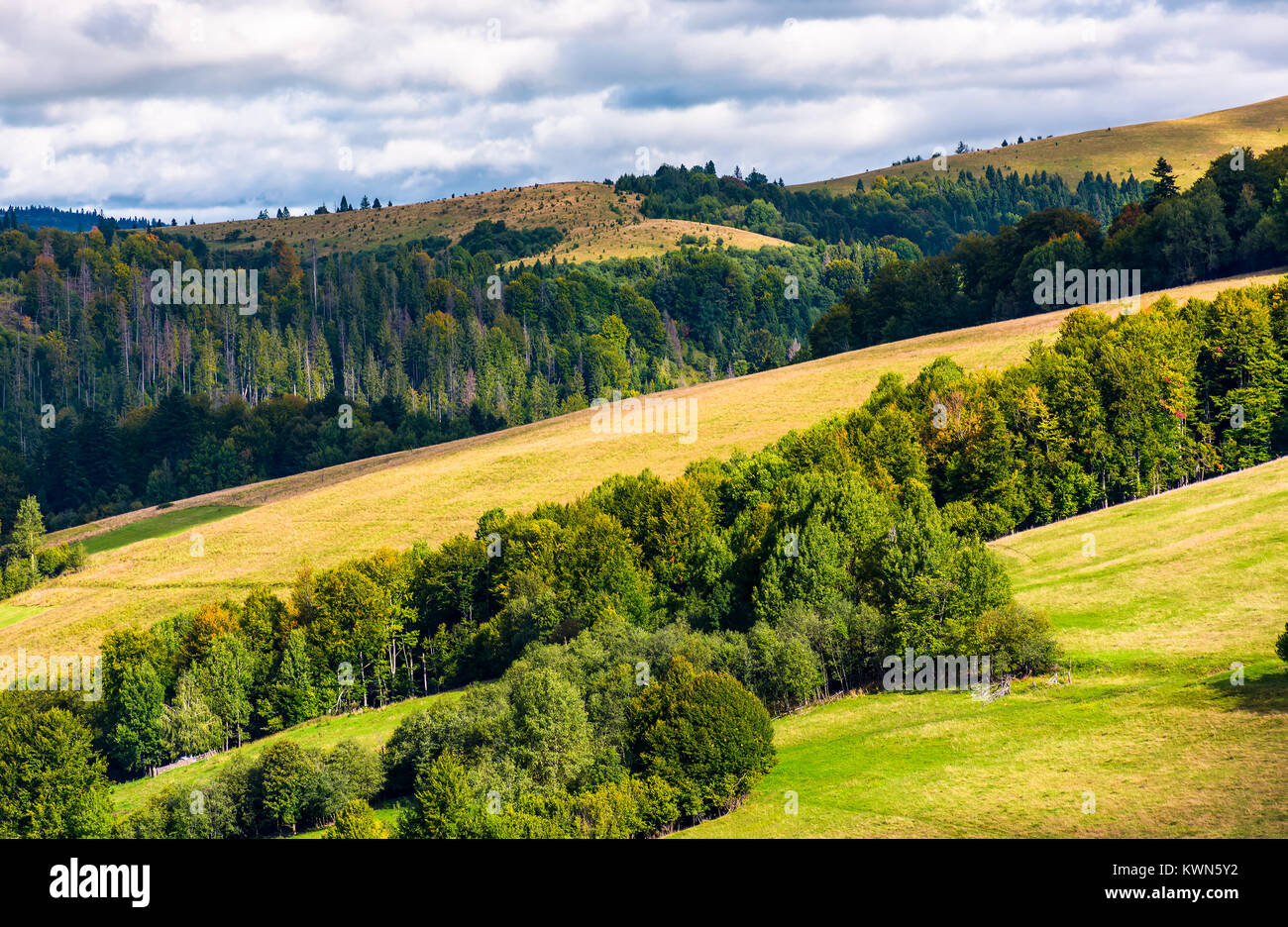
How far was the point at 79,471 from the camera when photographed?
19250 centimetres

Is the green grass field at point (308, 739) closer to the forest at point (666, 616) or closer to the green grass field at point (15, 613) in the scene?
the forest at point (666, 616)

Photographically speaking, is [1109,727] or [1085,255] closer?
[1109,727]

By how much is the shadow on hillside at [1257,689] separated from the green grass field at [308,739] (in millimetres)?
47378

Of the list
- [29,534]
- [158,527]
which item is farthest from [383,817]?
[29,534]

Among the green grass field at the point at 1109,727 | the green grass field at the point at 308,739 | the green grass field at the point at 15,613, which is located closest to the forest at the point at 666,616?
the green grass field at the point at 308,739

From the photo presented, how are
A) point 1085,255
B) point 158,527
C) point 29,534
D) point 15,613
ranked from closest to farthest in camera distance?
1. point 15,613
2. point 29,534
3. point 158,527
4. point 1085,255

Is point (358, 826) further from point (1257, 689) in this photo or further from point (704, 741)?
point (1257, 689)

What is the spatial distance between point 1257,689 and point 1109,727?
6.68 metres

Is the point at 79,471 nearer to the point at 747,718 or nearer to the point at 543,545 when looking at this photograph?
the point at 543,545

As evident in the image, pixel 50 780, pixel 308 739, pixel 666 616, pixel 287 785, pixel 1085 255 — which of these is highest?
pixel 1085 255

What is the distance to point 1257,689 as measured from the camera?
51.2 m
